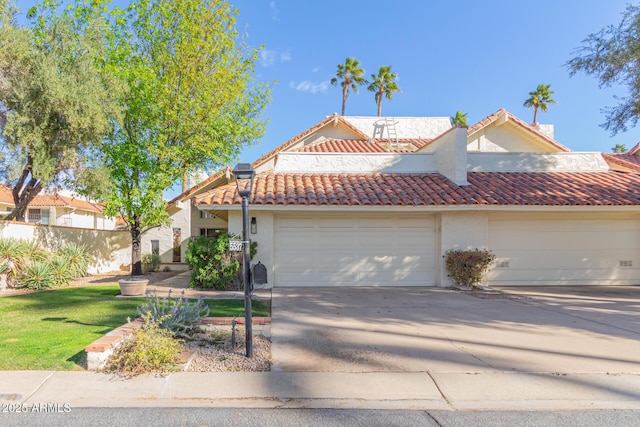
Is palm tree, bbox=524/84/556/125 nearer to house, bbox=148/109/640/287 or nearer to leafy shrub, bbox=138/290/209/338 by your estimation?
house, bbox=148/109/640/287

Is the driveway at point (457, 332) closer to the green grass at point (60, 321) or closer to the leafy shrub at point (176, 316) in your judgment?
the leafy shrub at point (176, 316)

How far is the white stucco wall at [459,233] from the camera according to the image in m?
11.4

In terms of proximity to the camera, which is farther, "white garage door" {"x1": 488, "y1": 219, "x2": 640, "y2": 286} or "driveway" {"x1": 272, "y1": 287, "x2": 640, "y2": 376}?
"white garage door" {"x1": 488, "y1": 219, "x2": 640, "y2": 286}

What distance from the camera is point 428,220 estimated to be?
11820 millimetres

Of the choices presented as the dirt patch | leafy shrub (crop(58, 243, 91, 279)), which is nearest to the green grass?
the dirt patch

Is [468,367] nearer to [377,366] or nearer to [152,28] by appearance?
[377,366]

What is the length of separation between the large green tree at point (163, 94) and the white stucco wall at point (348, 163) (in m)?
2.87

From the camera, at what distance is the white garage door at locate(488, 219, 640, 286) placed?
1197cm

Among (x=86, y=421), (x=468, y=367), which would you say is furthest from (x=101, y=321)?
(x=468, y=367)

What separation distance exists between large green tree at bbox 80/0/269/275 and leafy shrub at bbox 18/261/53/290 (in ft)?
8.64

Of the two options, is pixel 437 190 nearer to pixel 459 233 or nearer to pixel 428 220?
pixel 428 220

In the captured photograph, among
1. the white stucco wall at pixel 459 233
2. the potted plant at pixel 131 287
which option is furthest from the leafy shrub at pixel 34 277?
the white stucco wall at pixel 459 233

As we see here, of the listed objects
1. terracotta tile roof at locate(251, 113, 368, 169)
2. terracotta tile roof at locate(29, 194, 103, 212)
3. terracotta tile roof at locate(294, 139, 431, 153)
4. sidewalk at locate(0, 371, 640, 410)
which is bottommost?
sidewalk at locate(0, 371, 640, 410)

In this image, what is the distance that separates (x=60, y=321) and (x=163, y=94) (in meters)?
8.30
